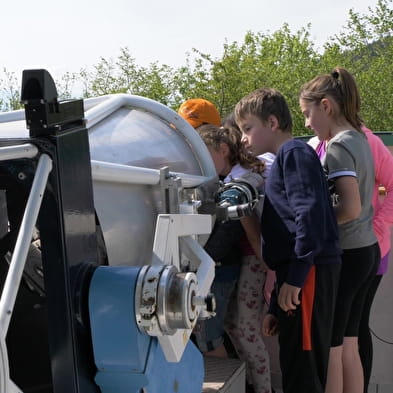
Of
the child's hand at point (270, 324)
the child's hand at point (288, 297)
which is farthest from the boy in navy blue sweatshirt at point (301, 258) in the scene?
the child's hand at point (270, 324)

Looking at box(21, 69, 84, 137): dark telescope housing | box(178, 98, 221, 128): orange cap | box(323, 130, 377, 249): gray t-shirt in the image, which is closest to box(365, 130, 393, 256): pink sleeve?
box(323, 130, 377, 249): gray t-shirt

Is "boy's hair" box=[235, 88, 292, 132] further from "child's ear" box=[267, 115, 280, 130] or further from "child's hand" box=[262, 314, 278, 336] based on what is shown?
"child's hand" box=[262, 314, 278, 336]

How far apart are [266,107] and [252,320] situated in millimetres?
1152

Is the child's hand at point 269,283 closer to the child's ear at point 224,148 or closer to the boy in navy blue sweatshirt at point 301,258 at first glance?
the boy in navy blue sweatshirt at point 301,258

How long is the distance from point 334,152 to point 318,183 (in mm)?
402

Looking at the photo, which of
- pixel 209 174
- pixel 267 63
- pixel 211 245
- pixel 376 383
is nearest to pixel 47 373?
pixel 209 174

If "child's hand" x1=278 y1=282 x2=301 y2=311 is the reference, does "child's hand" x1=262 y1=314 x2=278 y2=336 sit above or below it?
below

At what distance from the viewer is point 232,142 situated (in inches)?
Result: 130

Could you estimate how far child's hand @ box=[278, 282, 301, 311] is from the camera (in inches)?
100

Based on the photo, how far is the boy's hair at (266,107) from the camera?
312 cm

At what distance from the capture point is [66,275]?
50.4 inches

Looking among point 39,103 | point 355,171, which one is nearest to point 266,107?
point 355,171

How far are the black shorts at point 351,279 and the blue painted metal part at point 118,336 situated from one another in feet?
5.54

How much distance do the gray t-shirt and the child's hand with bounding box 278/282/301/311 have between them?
51 cm
